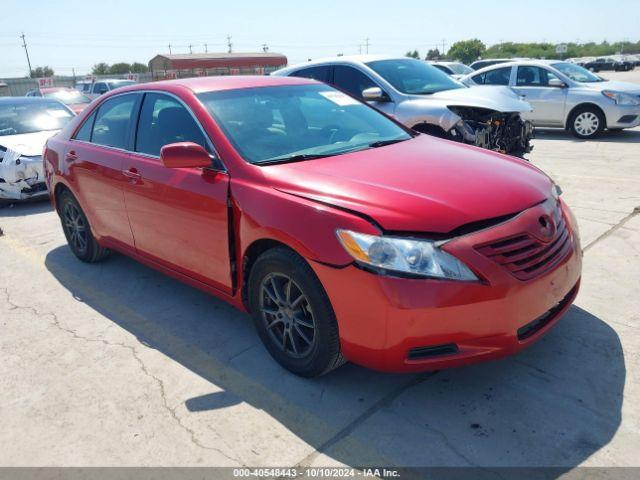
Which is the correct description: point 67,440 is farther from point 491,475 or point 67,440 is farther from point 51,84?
point 51,84

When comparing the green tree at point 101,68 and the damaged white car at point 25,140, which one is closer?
the damaged white car at point 25,140

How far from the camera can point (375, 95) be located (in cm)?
677

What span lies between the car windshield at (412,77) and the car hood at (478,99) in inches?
9.2

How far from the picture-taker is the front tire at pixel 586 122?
10.5 meters

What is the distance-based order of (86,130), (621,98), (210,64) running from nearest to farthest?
(86,130) → (621,98) → (210,64)

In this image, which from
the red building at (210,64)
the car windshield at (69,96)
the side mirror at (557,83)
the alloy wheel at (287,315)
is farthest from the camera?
the red building at (210,64)

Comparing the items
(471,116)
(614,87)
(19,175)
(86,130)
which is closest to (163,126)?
(86,130)

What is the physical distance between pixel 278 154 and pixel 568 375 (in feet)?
6.85

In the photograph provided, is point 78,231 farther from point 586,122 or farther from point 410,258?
point 586,122

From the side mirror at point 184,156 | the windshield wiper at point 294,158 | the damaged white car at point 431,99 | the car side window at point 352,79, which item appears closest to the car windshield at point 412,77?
the damaged white car at point 431,99

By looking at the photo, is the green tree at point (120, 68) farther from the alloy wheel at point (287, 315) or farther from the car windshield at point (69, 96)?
the alloy wheel at point (287, 315)

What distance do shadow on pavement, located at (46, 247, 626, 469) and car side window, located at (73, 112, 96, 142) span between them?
197cm

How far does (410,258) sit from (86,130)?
11.7ft

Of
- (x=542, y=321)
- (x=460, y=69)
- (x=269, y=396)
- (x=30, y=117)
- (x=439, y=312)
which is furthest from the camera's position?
(x=460, y=69)
